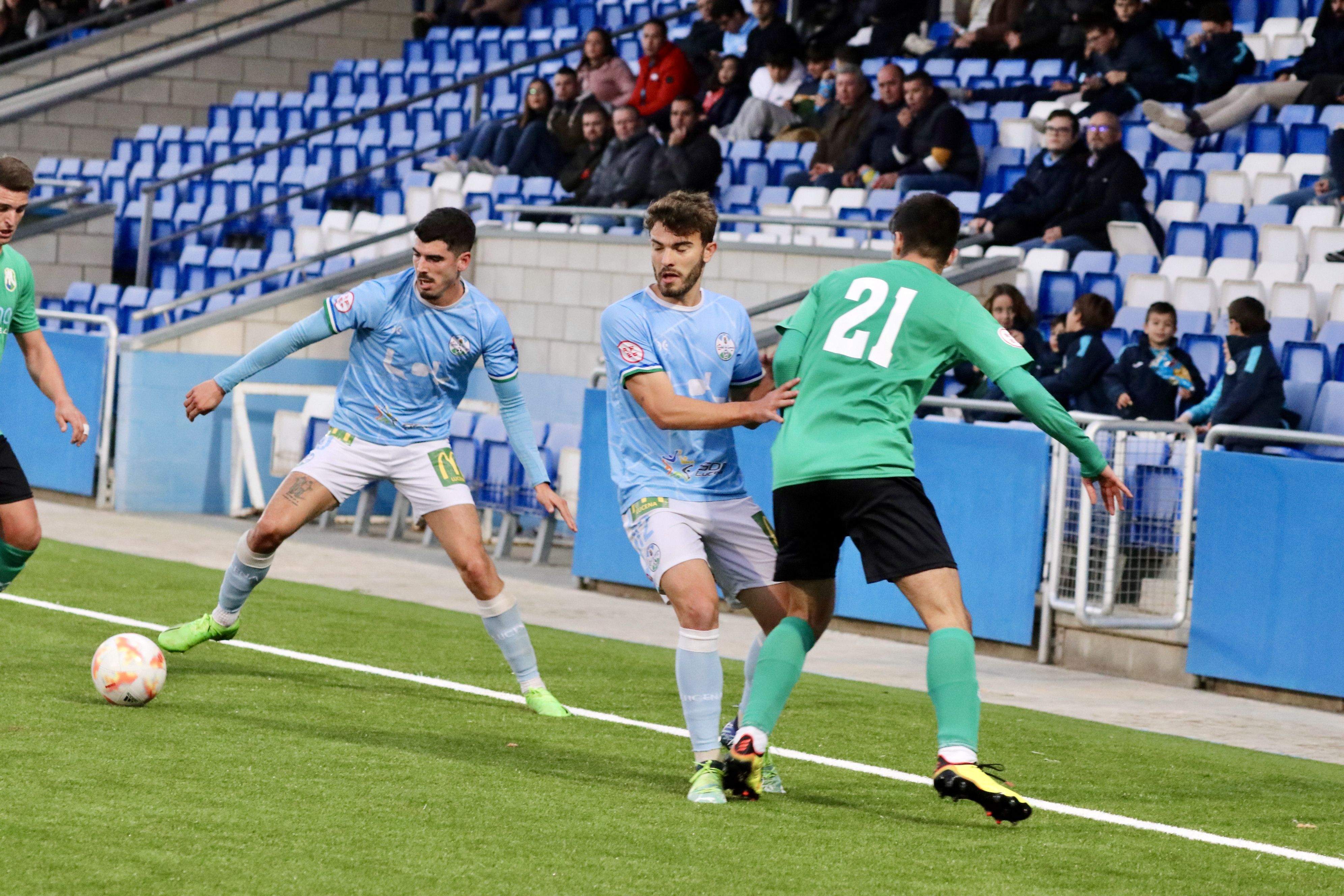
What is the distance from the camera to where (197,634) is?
8156 millimetres

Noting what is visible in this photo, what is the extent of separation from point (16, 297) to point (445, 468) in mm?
1931

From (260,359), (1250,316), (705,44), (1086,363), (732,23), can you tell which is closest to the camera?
(260,359)

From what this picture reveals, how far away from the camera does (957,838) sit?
5.61 metres

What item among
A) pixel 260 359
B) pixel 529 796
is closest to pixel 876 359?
pixel 529 796

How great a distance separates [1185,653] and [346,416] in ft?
16.0

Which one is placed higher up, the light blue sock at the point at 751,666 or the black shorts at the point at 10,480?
the black shorts at the point at 10,480

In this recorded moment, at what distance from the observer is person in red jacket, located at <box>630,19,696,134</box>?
1781 cm

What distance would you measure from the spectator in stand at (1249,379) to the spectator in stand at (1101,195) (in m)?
3.06

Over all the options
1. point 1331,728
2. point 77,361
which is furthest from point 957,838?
point 77,361

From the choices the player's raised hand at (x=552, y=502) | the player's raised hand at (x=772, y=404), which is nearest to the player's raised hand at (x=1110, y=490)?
the player's raised hand at (x=772, y=404)

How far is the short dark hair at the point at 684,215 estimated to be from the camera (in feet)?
19.4

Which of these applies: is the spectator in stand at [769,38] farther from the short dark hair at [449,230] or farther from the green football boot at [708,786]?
the green football boot at [708,786]

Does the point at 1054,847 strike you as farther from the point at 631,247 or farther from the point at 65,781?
the point at 631,247

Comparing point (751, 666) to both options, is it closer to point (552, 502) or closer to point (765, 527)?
point (765, 527)
